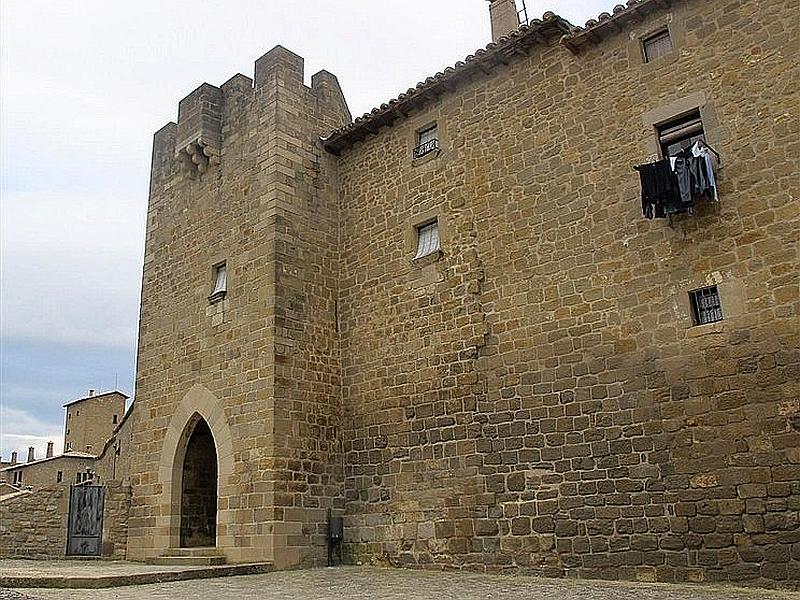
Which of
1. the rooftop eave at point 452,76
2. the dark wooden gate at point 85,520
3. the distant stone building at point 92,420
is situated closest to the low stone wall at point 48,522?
the dark wooden gate at point 85,520

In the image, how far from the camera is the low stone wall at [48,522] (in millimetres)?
13594

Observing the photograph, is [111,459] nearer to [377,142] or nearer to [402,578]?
[377,142]

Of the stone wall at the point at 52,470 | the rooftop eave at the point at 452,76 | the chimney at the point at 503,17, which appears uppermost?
the chimney at the point at 503,17

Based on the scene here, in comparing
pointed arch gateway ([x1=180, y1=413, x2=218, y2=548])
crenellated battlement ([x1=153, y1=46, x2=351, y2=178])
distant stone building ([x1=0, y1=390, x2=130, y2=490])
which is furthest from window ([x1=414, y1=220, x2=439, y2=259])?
distant stone building ([x1=0, y1=390, x2=130, y2=490])

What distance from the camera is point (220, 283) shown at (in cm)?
1336

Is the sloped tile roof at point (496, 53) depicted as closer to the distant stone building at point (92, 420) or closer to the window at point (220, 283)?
the window at point (220, 283)

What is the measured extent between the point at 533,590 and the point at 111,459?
16884mm

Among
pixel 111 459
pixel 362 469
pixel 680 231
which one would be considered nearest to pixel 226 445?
pixel 362 469

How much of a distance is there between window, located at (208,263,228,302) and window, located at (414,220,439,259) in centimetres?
353

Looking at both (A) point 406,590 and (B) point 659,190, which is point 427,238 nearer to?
(B) point 659,190

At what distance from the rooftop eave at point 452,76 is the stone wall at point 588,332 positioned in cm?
18

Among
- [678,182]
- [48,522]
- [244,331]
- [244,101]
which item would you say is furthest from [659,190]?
[48,522]

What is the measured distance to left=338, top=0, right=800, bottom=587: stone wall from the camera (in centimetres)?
808

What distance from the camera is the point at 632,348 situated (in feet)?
29.6
